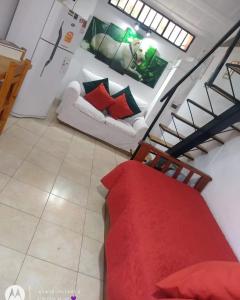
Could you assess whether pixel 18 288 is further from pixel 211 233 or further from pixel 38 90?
pixel 38 90

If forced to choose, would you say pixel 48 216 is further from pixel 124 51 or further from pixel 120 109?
pixel 124 51

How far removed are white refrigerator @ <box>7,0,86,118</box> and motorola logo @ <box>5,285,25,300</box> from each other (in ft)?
8.67

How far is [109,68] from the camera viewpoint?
5.48 metres

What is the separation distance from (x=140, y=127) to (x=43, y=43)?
7.16 feet

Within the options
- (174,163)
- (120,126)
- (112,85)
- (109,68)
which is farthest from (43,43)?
(174,163)

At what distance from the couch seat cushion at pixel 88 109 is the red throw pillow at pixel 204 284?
11.2 ft

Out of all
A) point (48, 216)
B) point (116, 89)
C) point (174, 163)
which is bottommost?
point (48, 216)

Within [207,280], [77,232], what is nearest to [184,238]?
[207,280]

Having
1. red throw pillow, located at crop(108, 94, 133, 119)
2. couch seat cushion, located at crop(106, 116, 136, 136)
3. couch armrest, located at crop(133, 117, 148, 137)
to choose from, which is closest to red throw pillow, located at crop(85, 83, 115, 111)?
red throw pillow, located at crop(108, 94, 133, 119)

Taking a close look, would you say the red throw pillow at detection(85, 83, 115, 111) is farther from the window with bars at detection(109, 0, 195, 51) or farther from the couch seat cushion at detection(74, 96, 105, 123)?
the window with bars at detection(109, 0, 195, 51)

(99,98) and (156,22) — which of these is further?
(156,22)

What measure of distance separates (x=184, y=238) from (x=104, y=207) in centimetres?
115

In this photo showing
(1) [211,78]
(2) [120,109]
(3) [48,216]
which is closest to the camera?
(3) [48,216]

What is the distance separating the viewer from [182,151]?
3.40m
